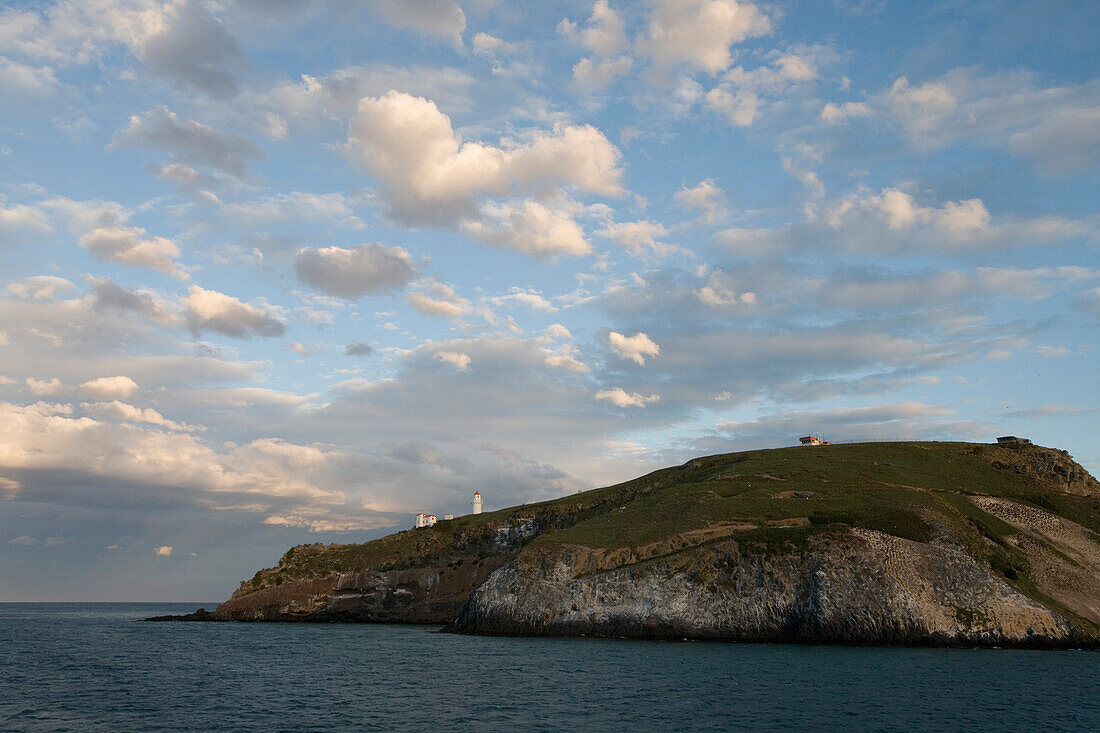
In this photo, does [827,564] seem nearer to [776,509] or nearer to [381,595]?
[776,509]

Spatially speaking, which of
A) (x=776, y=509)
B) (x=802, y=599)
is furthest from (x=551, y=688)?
(x=776, y=509)

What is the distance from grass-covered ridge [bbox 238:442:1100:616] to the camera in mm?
99500

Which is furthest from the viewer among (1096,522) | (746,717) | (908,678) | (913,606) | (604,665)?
(1096,522)

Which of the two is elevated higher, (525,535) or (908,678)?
(525,535)

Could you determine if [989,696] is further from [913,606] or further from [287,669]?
[287,669]

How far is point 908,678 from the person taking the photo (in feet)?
198

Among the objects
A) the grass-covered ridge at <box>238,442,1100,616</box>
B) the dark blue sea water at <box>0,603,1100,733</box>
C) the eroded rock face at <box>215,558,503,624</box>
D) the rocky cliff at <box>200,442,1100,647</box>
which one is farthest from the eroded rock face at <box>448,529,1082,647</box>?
the eroded rock face at <box>215,558,503,624</box>

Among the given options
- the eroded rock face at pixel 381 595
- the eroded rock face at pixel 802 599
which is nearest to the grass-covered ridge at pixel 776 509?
the eroded rock face at pixel 381 595

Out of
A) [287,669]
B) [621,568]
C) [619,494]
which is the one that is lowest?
[287,669]

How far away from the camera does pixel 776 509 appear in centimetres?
10775

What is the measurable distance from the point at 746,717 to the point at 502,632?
2339 inches

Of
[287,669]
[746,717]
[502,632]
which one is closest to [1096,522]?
[502,632]

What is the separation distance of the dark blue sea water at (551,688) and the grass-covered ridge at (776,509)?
720 inches

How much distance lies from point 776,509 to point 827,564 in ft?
59.5
